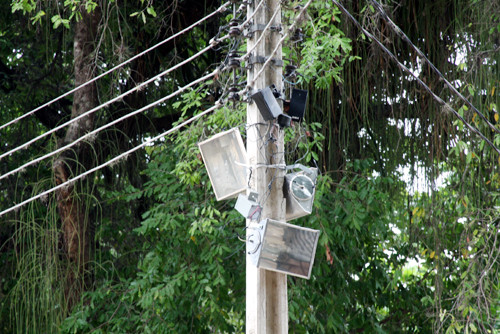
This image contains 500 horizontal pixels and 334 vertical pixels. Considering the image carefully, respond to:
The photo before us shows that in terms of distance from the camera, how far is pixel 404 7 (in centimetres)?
872

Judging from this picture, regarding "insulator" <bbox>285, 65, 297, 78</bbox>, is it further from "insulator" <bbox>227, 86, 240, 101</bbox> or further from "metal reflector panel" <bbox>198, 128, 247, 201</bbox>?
"metal reflector panel" <bbox>198, 128, 247, 201</bbox>

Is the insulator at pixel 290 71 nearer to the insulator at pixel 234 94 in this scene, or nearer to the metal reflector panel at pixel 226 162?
the insulator at pixel 234 94

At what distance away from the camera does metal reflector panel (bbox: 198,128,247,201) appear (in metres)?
4.70

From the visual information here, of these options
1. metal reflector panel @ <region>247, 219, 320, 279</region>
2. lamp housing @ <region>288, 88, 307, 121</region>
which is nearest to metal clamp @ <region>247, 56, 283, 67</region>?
lamp housing @ <region>288, 88, 307, 121</region>

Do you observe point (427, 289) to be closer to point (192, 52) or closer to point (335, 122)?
point (335, 122)

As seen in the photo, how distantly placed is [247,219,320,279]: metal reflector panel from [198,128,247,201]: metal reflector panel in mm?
385

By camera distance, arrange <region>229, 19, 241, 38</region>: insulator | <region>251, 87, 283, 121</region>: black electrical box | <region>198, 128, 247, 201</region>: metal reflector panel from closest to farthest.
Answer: <region>251, 87, 283, 121</region>: black electrical box < <region>198, 128, 247, 201</region>: metal reflector panel < <region>229, 19, 241, 38</region>: insulator

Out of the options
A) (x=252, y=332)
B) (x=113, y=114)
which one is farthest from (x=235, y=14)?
(x=113, y=114)

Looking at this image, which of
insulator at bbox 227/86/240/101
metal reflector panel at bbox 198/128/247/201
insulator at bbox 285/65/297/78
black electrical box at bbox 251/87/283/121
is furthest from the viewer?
insulator at bbox 285/65/297/78

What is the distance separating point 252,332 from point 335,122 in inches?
196

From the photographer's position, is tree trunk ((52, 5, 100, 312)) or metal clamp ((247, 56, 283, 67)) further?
tree trunk ((52, 5, 100, 312))

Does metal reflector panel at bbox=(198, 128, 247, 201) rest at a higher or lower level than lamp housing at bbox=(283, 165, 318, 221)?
higher

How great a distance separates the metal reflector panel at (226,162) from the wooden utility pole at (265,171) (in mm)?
88

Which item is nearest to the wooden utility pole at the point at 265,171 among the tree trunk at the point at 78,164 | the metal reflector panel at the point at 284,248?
the metal reflector panel at the point at 284,248
